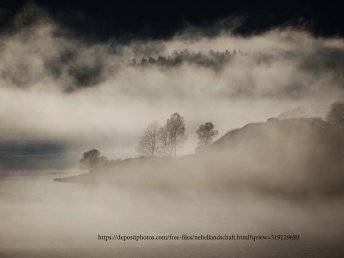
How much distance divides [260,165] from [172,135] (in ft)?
73.0

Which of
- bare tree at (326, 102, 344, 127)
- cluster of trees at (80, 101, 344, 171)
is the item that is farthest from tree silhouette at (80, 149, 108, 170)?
bare tree at (326, 102, 344, 127)

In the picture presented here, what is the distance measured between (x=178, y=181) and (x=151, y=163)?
9843mm

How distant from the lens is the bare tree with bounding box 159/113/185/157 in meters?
91.4

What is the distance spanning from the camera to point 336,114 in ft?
302

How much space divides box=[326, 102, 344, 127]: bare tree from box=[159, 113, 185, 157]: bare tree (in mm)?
34208

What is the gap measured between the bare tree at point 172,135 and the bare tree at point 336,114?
34.2 meters

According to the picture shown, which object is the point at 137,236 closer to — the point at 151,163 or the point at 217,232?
the point at 217,232

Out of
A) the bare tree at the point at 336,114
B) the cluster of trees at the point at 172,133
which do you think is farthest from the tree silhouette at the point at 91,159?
the bare tree at the point at 336,114

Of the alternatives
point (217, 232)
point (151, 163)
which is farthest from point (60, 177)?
point (217, 232)

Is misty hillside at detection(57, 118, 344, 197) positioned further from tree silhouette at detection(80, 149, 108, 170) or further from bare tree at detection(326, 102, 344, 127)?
tree silhouette at detection(80, 149, 108, 170)

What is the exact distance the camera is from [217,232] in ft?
134

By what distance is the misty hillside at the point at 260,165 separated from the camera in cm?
6962

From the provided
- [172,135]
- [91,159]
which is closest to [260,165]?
[172,135]

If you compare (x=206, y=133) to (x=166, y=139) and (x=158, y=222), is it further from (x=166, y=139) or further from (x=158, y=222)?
(x=158, y=222)
